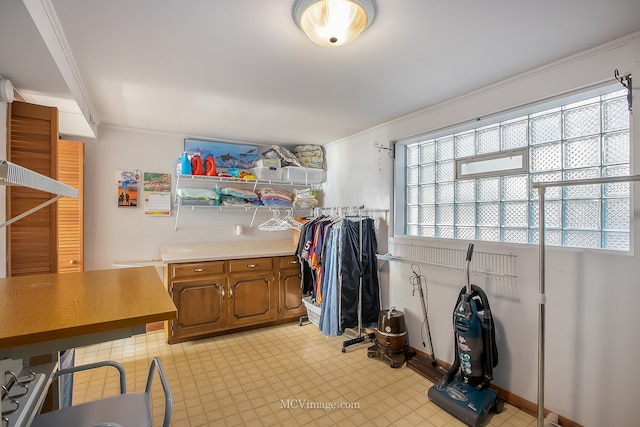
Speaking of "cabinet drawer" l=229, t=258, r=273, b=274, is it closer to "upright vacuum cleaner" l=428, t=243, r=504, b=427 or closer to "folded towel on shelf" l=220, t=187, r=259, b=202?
"folded towel on shelf" l=220, t=187, r=259, b=202

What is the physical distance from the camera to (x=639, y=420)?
162 cm

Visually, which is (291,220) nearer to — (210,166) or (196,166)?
(210,166)

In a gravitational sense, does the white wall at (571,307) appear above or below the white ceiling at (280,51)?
below

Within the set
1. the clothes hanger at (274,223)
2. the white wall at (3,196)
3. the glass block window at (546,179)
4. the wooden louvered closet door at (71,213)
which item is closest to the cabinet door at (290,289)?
the clothes hanger at (274,223)

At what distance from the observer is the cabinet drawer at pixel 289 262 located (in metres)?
3.50

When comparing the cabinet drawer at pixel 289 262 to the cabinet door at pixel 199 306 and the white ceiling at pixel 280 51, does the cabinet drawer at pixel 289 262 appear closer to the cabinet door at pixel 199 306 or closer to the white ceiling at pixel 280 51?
the cabinet door at pixel 199 306

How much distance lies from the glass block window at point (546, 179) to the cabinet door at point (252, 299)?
5.87 ft

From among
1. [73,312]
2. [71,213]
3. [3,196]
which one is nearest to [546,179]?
[73,312]

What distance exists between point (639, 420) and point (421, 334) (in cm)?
137

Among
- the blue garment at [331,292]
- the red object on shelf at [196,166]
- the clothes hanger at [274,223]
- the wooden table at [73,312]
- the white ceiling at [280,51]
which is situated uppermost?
the white ceiling at [280,51]

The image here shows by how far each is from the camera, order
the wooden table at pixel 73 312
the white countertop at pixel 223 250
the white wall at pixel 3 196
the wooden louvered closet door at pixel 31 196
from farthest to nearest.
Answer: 1. the white countertop at pixel 223 250
2. the wooden louvered closet door at pixel 31 196
3. the white wall at pixel 3 196
4. the wooden table at pixel 73 312

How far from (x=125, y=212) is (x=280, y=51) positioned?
102 inches

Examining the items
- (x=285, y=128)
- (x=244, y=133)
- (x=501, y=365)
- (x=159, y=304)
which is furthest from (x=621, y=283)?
(x=244, y=133)

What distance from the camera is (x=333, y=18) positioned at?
4.51 ft
